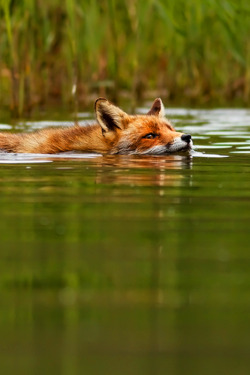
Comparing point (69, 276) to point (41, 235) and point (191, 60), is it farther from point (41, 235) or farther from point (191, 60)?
point (191, 60)

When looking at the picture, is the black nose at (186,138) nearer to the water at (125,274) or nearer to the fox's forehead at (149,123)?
the fox's forehead at (149,123)

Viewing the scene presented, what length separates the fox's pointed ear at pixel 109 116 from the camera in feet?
33.2

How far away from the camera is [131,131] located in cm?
1015

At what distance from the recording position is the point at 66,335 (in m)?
2.74

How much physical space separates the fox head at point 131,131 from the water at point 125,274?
8.86 ft

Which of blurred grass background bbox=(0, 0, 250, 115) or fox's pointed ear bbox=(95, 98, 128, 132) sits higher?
blurred grass background bbox=(0, 0, 250, 115)

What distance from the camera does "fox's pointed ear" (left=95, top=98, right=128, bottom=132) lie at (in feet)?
A: 33.2

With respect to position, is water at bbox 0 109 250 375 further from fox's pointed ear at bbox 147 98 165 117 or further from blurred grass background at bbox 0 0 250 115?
blurred grass background at bbox 0 0 250 115

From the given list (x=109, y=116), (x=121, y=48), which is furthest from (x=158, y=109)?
(x=121, y=48)

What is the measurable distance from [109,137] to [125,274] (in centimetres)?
667

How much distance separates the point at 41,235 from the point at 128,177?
276 centimetres

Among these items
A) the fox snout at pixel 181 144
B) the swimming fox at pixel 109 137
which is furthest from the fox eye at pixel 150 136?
the fox snout at pixel 181 144

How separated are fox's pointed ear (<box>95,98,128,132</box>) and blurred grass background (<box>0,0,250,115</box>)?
163cm

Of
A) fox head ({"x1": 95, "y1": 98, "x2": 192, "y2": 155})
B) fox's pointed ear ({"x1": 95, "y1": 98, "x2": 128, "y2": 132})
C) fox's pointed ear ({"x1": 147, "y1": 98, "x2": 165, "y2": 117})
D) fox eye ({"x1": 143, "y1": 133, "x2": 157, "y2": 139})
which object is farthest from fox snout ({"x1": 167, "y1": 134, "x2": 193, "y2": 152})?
fox's pointed ear ({"x1": 147, "y1": 98, "x2": 165, "y2": 117})
